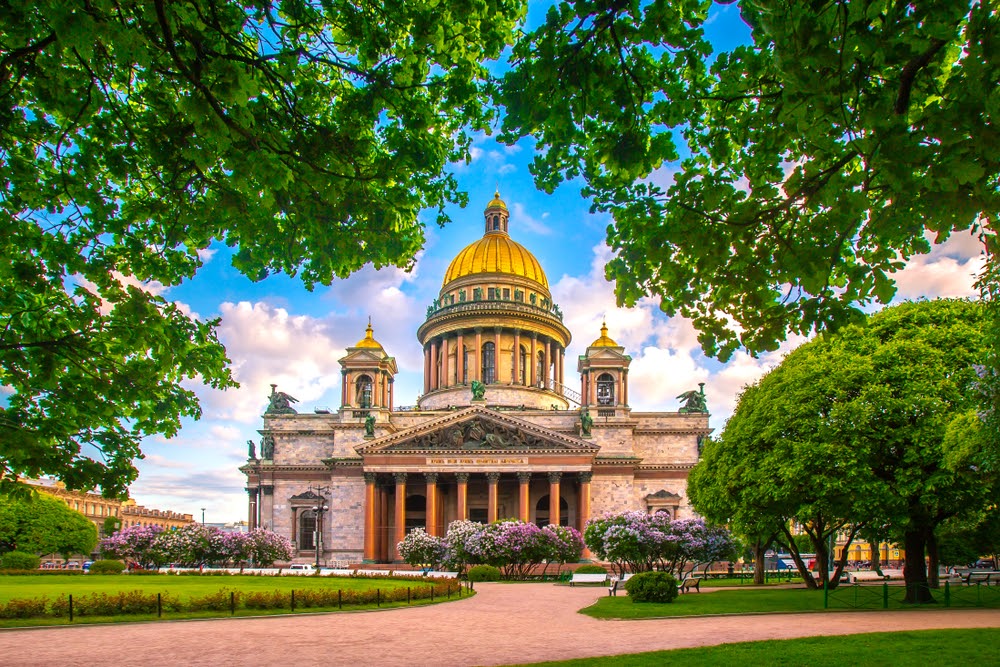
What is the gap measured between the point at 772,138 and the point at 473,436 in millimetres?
53721

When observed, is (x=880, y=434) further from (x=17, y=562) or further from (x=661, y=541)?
(x=17, y=562)

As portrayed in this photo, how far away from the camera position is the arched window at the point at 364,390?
70375 millimetres

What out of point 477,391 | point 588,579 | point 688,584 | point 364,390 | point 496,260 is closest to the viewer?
point 688,584

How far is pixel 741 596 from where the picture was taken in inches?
1248

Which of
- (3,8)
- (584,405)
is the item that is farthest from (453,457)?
(3,8)

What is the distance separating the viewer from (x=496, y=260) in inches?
3191

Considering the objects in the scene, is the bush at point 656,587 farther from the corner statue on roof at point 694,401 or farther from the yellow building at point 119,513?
the yellow building at point 119,513

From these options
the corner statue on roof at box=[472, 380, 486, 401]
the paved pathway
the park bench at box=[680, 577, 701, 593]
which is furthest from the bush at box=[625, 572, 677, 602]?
the corner statue on roof at box=[472, 380, 486, 401]

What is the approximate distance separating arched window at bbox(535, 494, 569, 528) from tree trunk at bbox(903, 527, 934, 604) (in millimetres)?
38308

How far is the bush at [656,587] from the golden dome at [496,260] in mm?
54161

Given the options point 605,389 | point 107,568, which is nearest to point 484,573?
point 107,568

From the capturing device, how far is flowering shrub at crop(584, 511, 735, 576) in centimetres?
4341

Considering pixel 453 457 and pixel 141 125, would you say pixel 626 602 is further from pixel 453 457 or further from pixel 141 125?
pixel 453 457

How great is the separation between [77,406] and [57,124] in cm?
418
